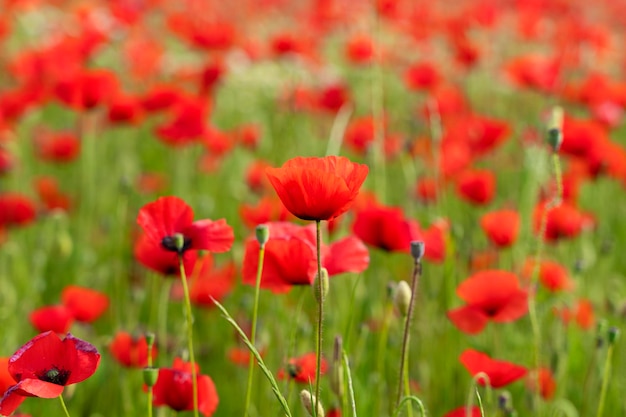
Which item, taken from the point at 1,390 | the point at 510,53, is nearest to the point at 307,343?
the point at 1,390

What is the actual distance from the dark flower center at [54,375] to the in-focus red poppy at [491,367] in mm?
675

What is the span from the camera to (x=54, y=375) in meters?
1.14

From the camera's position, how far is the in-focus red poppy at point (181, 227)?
1.30 m

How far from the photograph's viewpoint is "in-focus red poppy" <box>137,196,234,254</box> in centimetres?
130

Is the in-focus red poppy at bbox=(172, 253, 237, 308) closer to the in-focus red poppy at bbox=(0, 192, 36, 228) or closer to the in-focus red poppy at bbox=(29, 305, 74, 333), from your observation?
the in-focus red poppy at bbox=(29, 305, 74, 333)

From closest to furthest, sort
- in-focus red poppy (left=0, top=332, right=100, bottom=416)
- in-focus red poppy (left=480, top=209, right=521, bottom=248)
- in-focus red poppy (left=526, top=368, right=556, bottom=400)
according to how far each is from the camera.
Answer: in-focus red poppy (left=0, top=332, right=100, bottom=416)
in-focus red poppy (left=526, top=368, right=556, bottom=400)
in-focus red poppy (left=480, top=209, right=521, bottom=248)

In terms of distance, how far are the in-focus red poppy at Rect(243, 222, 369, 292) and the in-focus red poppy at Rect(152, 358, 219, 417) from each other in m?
0.20

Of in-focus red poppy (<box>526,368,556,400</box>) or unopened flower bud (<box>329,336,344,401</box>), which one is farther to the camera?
in-focus red poppy (<box>526,368,556,400</box>)

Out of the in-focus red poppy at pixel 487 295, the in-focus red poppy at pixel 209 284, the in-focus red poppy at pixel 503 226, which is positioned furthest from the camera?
the in-focus red poppy at pixel 503 226

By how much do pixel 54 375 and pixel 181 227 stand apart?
0.31 meters

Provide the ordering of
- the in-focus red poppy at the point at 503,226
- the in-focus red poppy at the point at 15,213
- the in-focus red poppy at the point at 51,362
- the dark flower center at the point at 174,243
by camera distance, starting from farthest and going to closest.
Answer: the in-focus red poppy at the point at 15,213 → the in-focus red poppy at the point at 503,226 → the dark flower center at the point at 174,243 → the in-focus red poppy at the point at 51,362

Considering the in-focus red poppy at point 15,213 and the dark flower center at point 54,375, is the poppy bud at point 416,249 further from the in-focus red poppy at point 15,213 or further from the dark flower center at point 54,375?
the in-focus red poppy at point 15,213

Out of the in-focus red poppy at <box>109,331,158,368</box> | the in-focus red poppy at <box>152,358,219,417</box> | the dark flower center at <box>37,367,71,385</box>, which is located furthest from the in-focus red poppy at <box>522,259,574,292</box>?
the dark flower center at <box>37,367,71,385</box>

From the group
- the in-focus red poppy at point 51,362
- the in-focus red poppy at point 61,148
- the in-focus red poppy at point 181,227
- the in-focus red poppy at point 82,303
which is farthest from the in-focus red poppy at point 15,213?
the in-focus red poppy at point 51,362
